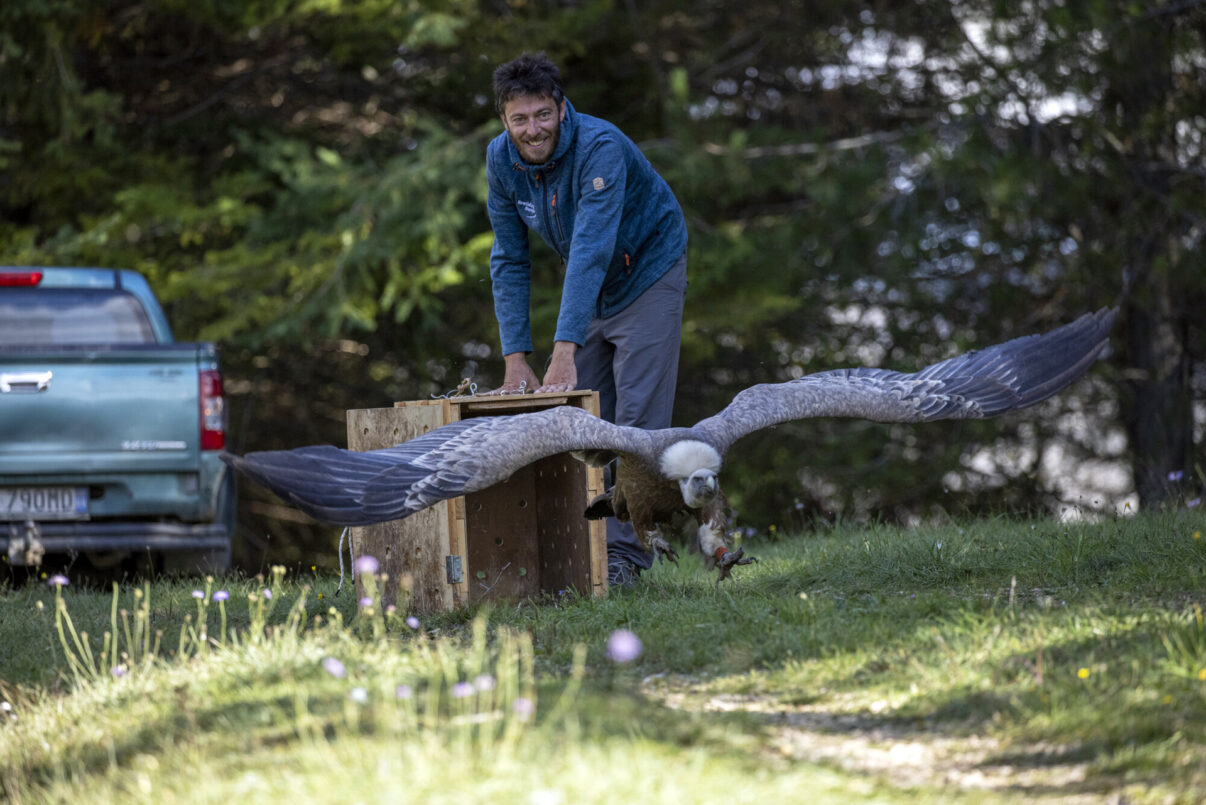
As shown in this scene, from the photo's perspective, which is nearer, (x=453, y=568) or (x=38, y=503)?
(x=453, y=568)

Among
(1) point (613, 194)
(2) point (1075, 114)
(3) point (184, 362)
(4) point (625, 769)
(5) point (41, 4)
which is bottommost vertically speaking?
(4) point (625, 769)

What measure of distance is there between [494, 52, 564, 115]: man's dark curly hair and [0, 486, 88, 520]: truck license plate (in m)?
3.28

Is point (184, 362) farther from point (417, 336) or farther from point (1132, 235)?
point (1132, 235)

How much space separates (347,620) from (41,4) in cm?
687

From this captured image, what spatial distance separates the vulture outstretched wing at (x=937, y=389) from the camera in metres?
5.13

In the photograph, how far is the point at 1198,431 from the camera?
12234mm

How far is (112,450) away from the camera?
6391mm

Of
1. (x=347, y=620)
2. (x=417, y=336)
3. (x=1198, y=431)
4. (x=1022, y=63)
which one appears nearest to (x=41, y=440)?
(x=347, y=620)

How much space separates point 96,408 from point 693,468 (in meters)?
3.47

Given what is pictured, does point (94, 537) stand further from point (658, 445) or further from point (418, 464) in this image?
point (658, 445)

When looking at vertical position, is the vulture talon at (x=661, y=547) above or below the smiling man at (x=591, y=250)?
below

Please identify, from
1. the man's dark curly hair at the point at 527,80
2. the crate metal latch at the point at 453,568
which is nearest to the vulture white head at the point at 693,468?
the crate metal latch at the point at 453,568

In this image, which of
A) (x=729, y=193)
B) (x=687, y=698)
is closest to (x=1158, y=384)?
(x=729, y=193)

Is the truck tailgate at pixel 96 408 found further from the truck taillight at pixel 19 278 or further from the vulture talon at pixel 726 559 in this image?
the vulture talon at pixel 726 559
